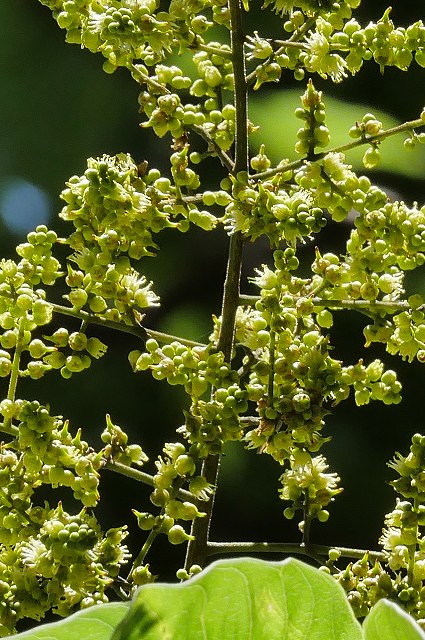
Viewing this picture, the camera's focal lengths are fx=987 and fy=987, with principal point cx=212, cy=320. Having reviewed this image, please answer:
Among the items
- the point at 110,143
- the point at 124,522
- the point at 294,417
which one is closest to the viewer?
the point at 294,417

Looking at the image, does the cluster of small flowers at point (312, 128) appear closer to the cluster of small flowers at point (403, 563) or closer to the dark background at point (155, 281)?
the cluster of small flowers at point (403, 563)

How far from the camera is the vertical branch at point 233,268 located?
0.80m

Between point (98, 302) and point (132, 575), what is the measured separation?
0.23m

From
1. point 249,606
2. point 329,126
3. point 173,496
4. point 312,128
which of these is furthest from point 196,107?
point 329,126

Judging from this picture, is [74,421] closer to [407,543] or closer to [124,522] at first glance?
[124,522]

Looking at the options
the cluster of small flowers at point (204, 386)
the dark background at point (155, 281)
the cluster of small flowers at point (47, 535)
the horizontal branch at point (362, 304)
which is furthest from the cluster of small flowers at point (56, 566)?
the dark background at point (155, 281)

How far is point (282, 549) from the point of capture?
84 centimetres

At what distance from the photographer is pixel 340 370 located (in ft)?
2.62

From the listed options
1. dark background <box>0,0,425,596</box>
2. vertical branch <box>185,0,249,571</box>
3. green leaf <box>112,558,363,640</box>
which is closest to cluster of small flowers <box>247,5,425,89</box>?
vertical branch <box>185,0,249,571</box>

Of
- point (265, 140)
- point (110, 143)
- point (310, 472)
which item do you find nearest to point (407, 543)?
point (310, 472)

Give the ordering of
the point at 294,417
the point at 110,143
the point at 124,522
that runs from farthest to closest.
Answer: the point at 110,143 < the point at 124,522 < the point at 294,417

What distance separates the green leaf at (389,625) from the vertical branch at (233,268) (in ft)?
1.38

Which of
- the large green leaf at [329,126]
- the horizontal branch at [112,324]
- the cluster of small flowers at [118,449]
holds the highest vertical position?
the large green leaf at [329,126]

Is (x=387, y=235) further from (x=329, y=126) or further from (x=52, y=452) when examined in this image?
(x=329, y=126)
